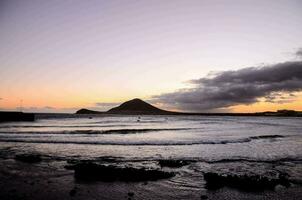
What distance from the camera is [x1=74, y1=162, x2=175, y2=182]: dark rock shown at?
12961 millimetres

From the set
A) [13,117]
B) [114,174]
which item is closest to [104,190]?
[114,174]

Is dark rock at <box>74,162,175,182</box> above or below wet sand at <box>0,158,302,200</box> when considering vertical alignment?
above

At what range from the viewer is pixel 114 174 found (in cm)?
1349

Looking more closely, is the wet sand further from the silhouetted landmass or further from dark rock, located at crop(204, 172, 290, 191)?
the silhouetted landmass

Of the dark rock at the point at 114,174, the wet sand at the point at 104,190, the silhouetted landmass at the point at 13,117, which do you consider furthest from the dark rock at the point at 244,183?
the silhouetted landmass at the point at 13,117

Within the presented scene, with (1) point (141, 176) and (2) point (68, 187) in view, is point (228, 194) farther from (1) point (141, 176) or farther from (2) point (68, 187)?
(2) point (68, 187)

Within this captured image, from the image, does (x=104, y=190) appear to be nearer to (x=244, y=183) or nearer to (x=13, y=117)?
(x=244, y=183)

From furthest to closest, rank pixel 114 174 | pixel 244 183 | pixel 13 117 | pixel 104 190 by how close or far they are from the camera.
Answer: pixel 13 117, pixel 114 174, pixel 244 183, pixel 104 190

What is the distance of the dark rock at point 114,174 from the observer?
12961mm

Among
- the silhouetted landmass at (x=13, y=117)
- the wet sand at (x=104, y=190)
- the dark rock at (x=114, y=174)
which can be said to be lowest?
the wet sand at (x=104, y=190)

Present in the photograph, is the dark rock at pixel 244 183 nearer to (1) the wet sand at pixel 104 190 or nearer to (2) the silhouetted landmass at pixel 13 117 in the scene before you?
(1) the wet sand at pixel 104 190

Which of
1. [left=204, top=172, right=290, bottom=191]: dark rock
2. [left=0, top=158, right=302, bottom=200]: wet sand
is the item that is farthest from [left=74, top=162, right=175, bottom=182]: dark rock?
[left=204, top=172, right=290, bottom=191]: dark rock

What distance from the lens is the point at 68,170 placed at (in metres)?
14.8

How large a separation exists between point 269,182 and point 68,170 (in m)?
10.3
